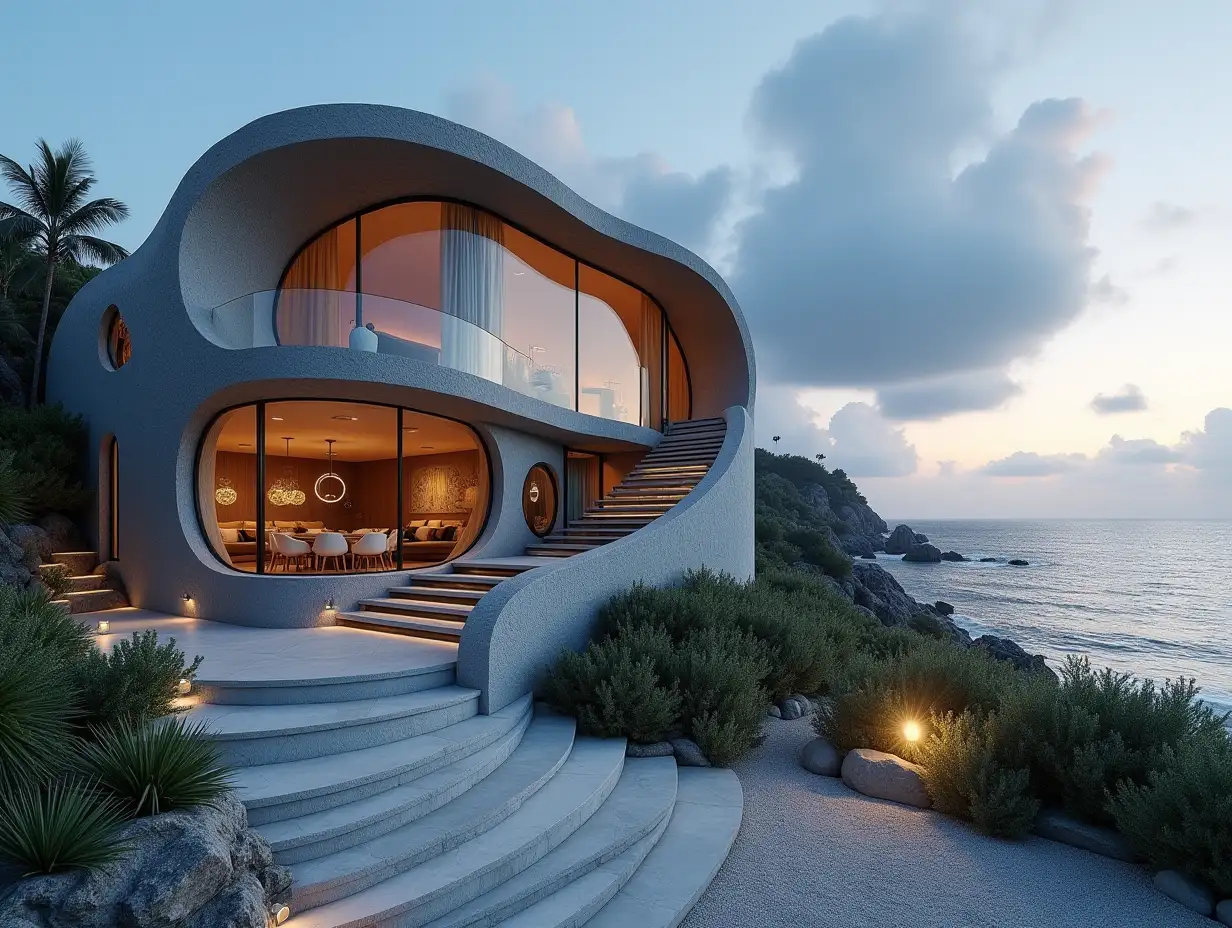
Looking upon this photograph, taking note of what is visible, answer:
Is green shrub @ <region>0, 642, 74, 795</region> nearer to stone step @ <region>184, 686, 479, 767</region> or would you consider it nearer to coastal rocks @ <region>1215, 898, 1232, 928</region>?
stone step @ <region>184, 686, 479, 767</region>

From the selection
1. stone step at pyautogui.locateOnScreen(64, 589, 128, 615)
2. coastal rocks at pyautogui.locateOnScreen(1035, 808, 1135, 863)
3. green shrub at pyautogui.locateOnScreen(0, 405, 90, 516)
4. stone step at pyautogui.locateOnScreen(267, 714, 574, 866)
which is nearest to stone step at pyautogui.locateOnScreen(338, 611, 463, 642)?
stone step at pyautogui.locateOnScreen(267, 714, 574, 866)

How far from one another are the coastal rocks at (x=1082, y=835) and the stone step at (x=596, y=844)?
2.91 m

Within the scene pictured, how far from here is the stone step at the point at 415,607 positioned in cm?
840

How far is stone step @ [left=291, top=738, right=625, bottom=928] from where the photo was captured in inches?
142

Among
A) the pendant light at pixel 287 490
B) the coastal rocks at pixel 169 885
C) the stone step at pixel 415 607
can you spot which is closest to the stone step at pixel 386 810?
the coastal rocks at pixel 169 885

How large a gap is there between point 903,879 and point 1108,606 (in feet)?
152

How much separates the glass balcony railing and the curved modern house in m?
0.04

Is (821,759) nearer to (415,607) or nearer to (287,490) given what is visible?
(415,607)

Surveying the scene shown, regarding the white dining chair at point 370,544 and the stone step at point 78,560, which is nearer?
the white dining chair at point 370,544

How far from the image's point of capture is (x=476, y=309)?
11.9 m

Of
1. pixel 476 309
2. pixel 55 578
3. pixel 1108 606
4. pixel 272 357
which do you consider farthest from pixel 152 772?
pixel 1108 606

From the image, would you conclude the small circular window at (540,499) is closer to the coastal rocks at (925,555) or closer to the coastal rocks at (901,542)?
the coastal rocks at (925,555)

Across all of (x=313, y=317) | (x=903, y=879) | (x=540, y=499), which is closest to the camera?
(x=903, y=879)

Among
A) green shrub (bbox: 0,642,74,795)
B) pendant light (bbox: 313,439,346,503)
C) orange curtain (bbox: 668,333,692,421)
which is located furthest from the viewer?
pendant light (bbox: 313,439,346,503)
